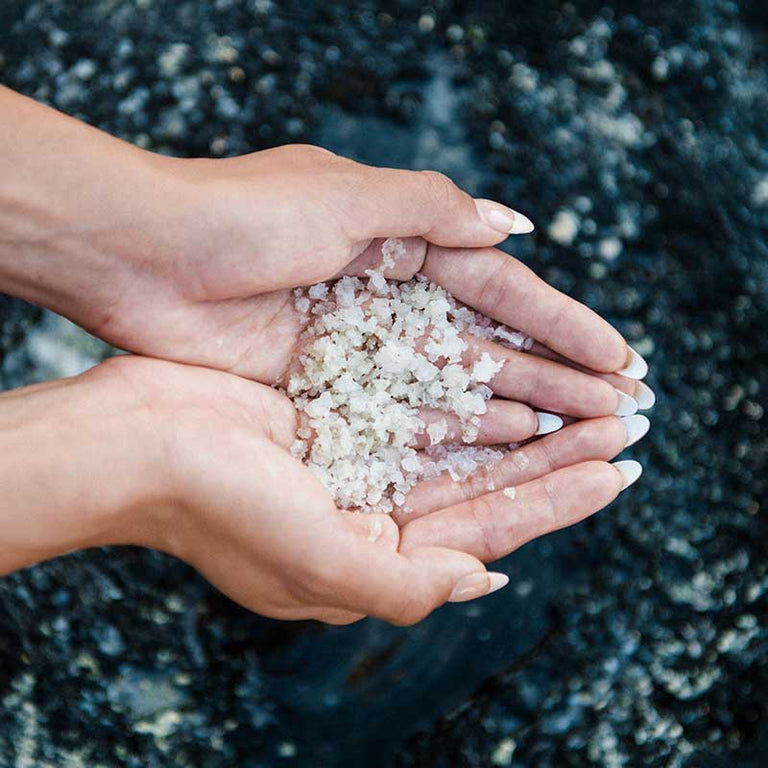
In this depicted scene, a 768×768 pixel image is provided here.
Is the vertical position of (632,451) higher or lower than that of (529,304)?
lower

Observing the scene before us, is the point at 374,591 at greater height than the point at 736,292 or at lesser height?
lesser

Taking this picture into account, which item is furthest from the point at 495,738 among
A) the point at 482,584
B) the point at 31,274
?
the point at 31,274

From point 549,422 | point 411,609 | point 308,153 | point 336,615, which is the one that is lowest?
point 336,615

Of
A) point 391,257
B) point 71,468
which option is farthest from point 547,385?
point 71,468

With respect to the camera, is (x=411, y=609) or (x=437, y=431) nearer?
(x=411, y=609)

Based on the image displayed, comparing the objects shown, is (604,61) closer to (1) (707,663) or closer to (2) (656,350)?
(2) (656,350)

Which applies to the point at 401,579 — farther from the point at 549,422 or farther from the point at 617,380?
the point at 617,380

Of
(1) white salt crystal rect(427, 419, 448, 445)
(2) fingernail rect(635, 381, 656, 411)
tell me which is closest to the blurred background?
(2) fingernail rect(635, 381, 656, 411)
